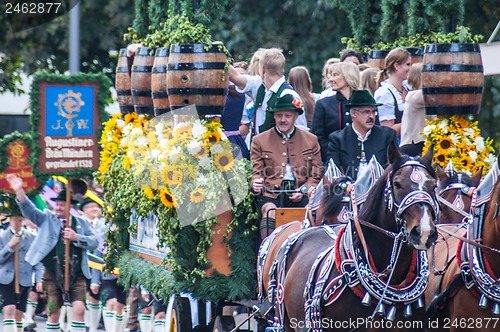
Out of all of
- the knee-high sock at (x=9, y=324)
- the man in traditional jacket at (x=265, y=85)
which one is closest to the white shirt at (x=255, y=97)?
the man in traditional jacket at (x=265, y=85)

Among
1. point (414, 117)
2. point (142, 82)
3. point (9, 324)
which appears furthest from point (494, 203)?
point (9, 324)

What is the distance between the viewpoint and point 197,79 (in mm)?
9391

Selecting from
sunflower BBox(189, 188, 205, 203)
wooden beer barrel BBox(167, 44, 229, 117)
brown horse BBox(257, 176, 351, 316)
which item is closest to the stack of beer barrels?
wooden beer barrel BBox(167, 44, 229, 117)

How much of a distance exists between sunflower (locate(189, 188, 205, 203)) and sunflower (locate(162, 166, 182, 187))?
149mm

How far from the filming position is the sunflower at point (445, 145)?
9484 millimetres

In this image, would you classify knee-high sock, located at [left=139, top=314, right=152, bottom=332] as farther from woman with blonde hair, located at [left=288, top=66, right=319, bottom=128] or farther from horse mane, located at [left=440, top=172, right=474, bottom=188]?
horse mane, located at [left=440, top=172, right=474, bottom=188]

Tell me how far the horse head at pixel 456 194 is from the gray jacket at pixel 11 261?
6346 mm

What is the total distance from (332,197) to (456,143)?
4.98 ft

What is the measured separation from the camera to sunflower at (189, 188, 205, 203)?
Result: 9.09 m

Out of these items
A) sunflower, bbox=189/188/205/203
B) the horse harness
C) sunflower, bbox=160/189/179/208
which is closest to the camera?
the horse harness

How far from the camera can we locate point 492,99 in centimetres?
1858

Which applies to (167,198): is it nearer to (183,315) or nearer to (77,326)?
(183,315)

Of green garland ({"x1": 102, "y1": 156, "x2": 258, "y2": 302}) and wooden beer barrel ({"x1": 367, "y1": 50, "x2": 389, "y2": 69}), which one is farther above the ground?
wooden beer barrel ({"x1": 367, "y1": 50, "x2": 389, "y2": 69})

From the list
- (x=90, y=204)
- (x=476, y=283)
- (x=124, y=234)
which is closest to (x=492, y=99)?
(x=90, y=204)
